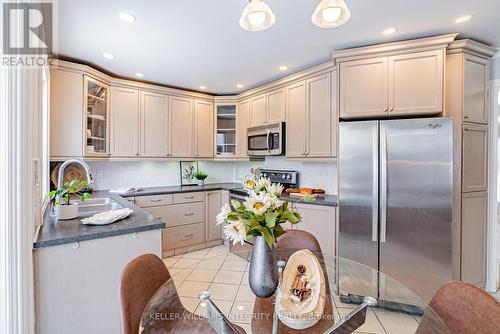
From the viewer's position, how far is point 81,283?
157 centimetres

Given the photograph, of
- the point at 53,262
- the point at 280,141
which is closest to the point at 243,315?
the point at 53,262

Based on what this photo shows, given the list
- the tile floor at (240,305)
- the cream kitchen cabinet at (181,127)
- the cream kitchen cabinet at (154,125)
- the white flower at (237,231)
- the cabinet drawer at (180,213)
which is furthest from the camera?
the cream kitchen cabinet at (181,127)

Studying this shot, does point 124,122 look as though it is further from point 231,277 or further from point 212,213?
point 231,277

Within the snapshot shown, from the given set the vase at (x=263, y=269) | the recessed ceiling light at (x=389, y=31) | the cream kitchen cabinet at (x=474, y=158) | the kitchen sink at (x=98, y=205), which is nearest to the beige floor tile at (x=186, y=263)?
the kitchen sink at (x=98, y=205)

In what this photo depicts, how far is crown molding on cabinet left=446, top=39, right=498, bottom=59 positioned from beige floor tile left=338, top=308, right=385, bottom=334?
2.50m

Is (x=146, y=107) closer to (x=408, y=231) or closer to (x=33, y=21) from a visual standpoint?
(x=33, y=21)

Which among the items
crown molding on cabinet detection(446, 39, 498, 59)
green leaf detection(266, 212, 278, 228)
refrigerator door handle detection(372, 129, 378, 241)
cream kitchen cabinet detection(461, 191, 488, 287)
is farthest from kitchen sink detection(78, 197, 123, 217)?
crown molding on cabinet detection(446, 39, 498, 59)

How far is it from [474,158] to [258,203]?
258 cm

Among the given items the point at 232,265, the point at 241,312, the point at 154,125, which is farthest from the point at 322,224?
the point at 154,125

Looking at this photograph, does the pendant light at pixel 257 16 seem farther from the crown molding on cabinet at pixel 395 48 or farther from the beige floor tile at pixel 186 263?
the beige floor tile at pixel 186 263

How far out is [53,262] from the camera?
4.87 ft

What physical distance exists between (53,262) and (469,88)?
366 centimetres

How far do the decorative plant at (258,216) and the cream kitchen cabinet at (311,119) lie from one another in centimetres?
189

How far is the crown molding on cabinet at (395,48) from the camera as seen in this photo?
7.33ft
